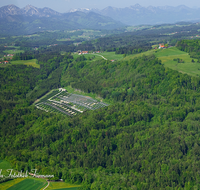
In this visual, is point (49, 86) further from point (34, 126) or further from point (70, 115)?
point (34, 126)

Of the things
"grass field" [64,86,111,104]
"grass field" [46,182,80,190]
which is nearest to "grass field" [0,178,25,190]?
"grass field" [46,182,80,190]

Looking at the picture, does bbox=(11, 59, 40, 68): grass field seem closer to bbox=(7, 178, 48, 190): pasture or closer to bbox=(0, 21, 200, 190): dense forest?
bbox=(0, 21, 200, 190): dense forest

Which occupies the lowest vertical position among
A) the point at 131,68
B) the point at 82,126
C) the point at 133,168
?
the point at 133,168

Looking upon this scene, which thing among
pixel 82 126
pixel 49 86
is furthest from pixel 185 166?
pixel 49 86

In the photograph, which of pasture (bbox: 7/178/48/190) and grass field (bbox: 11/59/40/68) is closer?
pasture (bbox: 7/178/48/190)

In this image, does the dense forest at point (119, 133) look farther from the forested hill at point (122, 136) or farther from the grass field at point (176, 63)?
the grass field at point (176, 63)

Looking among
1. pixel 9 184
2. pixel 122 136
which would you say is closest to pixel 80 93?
pixel 122 136

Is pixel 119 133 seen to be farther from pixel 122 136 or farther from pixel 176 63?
pixel 176 63

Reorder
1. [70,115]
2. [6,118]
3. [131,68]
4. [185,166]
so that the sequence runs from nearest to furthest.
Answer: [185,166] < [6,118] < [70,115] < [131,68]
